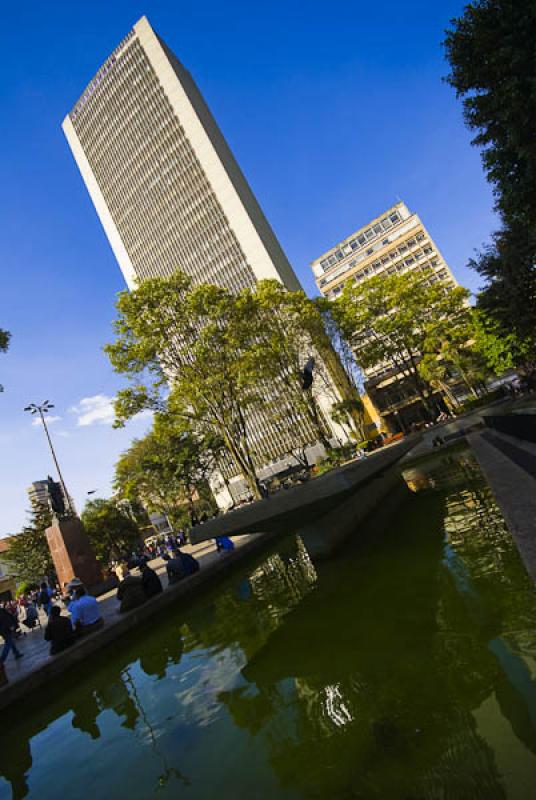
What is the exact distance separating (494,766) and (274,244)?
76271 mm

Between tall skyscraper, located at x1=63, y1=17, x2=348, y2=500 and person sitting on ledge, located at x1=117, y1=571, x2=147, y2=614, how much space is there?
52541 mm

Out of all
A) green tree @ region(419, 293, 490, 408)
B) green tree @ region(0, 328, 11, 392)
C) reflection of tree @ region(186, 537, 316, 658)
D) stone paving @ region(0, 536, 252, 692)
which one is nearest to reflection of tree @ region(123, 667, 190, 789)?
reflection of tree @ region(186, 537, 316, 658)

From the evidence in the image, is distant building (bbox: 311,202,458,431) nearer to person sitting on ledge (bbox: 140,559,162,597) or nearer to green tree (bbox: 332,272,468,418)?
green tree (bbox: 332,272,468,418)

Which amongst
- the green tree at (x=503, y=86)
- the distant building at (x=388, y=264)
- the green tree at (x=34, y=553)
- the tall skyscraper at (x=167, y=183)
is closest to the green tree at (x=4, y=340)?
the green tree at (x=503, y=86)

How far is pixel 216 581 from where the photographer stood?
11.0 meters

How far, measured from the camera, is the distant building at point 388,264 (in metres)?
56.9

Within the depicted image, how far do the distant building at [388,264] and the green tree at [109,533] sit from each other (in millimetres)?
33011

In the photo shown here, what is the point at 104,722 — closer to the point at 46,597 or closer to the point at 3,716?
the point at 3,716

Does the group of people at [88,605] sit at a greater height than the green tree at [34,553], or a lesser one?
lesser

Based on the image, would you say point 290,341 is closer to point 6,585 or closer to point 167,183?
point 6,585

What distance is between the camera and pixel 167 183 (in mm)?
73562

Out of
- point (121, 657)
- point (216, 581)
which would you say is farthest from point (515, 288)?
point (121, 657)

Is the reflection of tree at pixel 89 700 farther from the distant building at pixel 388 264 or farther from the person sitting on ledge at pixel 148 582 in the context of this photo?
the distant building at pixel 388 264

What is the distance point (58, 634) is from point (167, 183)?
261 feet
